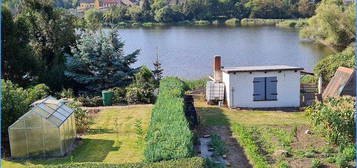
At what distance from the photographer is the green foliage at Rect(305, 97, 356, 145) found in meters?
13.5

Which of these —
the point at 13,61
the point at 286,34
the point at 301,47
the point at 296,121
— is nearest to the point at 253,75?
the point at 296,121

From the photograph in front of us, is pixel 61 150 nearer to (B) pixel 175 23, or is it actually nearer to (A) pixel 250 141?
(A) pixel 250 141

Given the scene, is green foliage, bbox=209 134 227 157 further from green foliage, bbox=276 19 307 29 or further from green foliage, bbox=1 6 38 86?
green foliage, bbox=276 19 307 29

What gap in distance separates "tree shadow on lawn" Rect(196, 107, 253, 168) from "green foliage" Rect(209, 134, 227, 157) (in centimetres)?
20

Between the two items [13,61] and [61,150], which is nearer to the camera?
[61,150]

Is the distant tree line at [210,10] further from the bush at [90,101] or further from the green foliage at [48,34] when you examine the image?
the bush at [90,101]

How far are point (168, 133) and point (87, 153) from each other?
362cm

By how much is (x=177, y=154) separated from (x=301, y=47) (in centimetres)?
4124

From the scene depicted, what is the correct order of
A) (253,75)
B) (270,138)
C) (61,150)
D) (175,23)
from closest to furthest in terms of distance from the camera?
(61,150) < (270,138) < (253,75) < (175,23)

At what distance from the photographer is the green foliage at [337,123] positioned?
44.3ft

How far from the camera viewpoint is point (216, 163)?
40.7 ft

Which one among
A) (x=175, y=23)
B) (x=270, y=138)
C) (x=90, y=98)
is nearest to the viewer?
(x=270, y=138)

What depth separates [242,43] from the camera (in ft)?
173

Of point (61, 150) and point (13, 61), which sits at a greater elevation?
point (13, 61)
